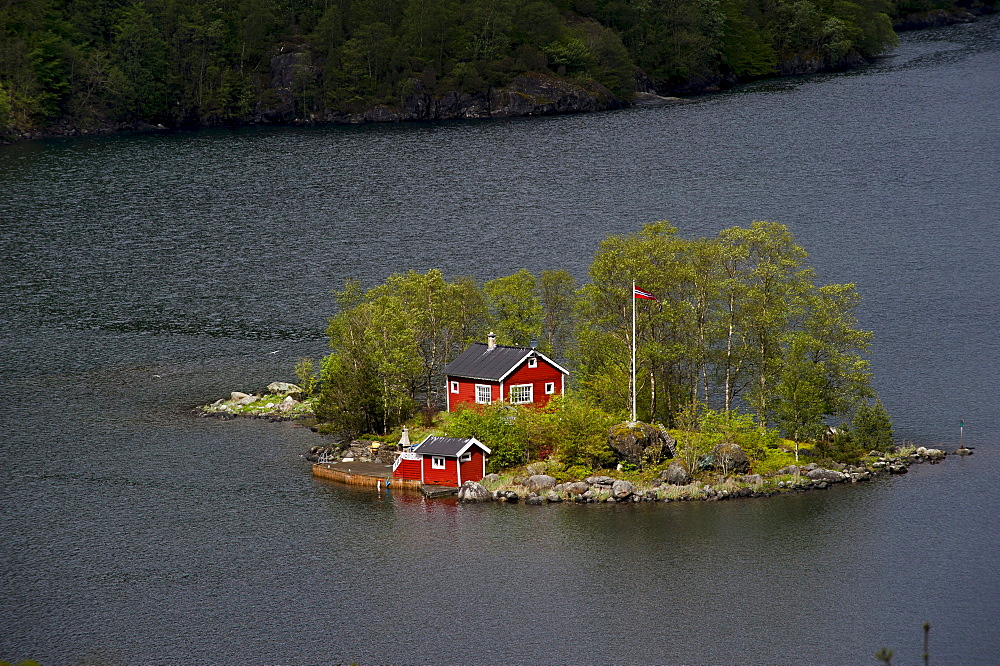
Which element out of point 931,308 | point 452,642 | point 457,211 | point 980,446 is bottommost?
point 452,642

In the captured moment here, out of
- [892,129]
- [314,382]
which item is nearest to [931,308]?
[314,382]

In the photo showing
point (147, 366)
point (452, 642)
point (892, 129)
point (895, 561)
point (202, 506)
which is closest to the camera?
point (452, 642)

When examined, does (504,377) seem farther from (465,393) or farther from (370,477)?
(370,477)

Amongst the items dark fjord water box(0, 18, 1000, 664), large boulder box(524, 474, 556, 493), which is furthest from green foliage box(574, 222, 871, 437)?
large boulder box(524, 474, 556, 493)

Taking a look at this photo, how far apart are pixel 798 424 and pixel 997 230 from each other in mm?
56203

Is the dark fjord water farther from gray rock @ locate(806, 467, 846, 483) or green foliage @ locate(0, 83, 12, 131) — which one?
green foliage @ locate(0, 83, 12, 131)

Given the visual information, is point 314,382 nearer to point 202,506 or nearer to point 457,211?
point 202,506

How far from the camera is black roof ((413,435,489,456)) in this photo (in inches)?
2825

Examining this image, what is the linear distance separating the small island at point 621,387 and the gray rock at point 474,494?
12cm

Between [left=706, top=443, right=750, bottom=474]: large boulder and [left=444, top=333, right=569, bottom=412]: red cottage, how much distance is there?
10.9 meters

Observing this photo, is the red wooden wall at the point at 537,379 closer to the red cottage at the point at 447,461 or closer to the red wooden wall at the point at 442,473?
the red cottage at the point at 447,461

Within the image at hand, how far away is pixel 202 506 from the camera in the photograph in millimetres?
71875

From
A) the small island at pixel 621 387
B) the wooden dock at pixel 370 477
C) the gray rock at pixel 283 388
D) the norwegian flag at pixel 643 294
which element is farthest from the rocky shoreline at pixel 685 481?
the gray rock at pixel 283 388

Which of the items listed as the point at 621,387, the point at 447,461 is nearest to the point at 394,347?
the point at 447,461
